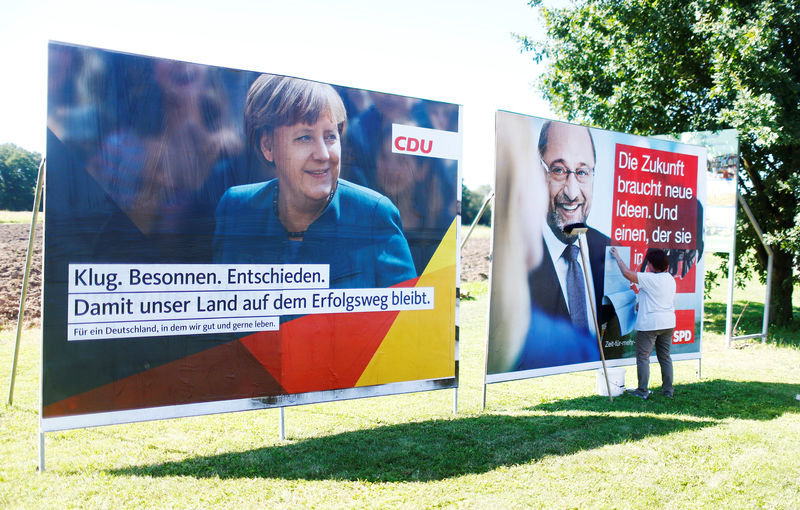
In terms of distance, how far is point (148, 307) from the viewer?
5.21 m

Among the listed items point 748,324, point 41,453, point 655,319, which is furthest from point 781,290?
point 41,453

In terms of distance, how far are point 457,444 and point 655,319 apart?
360cm

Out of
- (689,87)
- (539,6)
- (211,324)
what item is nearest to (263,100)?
(211,324)

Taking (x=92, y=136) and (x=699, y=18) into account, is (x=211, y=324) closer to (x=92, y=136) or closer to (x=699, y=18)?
(x=92, y=136)

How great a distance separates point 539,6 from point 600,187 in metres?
11.7

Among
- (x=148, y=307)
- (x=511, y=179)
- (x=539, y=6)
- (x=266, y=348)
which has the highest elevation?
(x=539, y=6)

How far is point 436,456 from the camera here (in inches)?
213

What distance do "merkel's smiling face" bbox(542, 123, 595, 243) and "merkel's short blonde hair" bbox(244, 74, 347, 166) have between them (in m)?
3.05

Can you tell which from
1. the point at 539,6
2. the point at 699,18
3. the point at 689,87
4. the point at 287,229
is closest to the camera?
the point at 287,229

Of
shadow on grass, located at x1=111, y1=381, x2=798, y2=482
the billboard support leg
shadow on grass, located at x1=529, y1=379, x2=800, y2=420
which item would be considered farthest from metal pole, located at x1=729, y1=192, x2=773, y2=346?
the billboard support leg

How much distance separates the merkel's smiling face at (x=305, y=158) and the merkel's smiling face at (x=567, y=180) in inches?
120

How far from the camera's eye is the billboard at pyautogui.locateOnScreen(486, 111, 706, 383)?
7281 mm

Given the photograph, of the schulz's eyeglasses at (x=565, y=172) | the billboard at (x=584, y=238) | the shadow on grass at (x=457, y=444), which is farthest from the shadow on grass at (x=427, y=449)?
the schulz's eyeglasses at (x=565, y=172)

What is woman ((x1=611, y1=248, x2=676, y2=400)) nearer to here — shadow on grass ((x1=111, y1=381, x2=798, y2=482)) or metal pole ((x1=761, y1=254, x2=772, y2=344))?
shadow on grass ((x1=111, y1=381, x2=798, y2=482))
